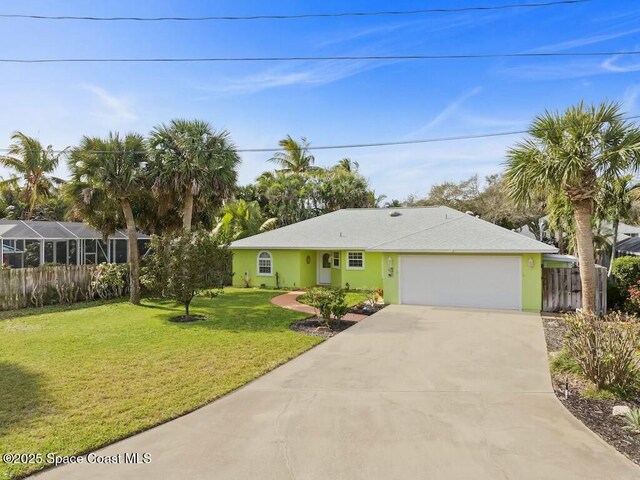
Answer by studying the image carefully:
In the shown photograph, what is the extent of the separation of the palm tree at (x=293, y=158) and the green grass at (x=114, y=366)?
28.4 meters

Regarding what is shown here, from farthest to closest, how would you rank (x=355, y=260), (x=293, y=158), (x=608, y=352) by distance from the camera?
(x=293, y=158) → (x=355, y=260) → (x=608, y=352)

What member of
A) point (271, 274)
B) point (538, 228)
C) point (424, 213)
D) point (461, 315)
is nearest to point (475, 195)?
point (538, 228)

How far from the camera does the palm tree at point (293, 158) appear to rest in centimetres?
4034

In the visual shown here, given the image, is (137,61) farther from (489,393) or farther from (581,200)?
(581,200)

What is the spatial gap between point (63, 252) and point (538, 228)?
39629 mm

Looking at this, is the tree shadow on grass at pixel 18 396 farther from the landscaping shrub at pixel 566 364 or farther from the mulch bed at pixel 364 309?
the mulch bed at pixel 364 309

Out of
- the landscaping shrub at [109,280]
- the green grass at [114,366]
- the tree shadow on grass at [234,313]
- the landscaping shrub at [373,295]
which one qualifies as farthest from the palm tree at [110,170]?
the landscaping shrub at [373,295]

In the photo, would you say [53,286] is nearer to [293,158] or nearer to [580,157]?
[580,157]

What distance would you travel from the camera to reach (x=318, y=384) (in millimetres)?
7031

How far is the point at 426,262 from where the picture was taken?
51.3ft

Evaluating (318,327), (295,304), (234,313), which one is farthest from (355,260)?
(318,327)

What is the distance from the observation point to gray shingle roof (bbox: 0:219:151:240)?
68.2 ft

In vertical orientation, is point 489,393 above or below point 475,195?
below

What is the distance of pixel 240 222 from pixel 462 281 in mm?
16236
